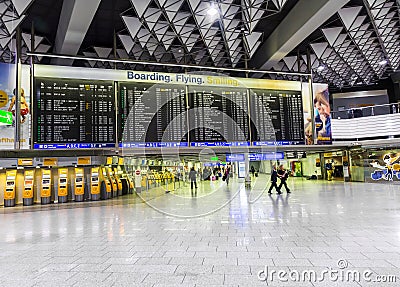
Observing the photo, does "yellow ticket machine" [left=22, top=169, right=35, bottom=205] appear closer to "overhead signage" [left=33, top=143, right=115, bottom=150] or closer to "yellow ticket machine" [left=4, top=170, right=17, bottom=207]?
"yellow ticket machine" [left=4, top=170, right=17, bottom=207]

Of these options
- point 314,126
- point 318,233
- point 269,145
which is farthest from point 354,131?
point 318,233

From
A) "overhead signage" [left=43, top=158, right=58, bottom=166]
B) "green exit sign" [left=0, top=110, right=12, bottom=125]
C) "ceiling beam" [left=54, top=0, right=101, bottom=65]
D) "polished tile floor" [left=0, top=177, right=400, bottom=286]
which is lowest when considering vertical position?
"polished tile floor" [left=0, top=177, right=400, bottom=286]

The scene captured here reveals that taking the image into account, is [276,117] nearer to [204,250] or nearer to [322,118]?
[322,118]

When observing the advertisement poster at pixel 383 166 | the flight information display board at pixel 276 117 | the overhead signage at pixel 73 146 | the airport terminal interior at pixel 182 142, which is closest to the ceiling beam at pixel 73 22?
the airport terminal interior at pixel 182 142

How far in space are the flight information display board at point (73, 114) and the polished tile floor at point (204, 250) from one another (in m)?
3.52

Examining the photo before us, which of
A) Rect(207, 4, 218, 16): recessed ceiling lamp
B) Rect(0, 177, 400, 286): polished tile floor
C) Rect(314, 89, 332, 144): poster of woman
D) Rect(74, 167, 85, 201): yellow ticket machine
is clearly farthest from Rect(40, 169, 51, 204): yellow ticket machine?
Rect(314, 89, 332, 144): poster of woman

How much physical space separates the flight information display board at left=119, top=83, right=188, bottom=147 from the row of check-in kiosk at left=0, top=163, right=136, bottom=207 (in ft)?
14.6

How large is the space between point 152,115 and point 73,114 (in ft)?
9.47

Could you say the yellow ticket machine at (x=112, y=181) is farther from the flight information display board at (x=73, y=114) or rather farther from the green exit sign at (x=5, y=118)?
the green exit sign at (x=5, y=118)

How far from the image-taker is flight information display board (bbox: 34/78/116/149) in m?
10.6

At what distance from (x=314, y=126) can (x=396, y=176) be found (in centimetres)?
882

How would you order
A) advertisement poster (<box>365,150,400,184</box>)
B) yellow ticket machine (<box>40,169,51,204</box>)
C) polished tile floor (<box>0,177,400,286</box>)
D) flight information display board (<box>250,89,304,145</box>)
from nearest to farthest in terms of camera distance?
polished tile floor (<box>0,177,400,286</box>)
flight information display board (<box>250,89,304,145</box>)
yellow ticket machine (<box>40,169,51,204</box>)
advertisement poster (<box>365,150,400,184</box>)

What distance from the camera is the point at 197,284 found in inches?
133

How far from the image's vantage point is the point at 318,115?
14.7 meters
